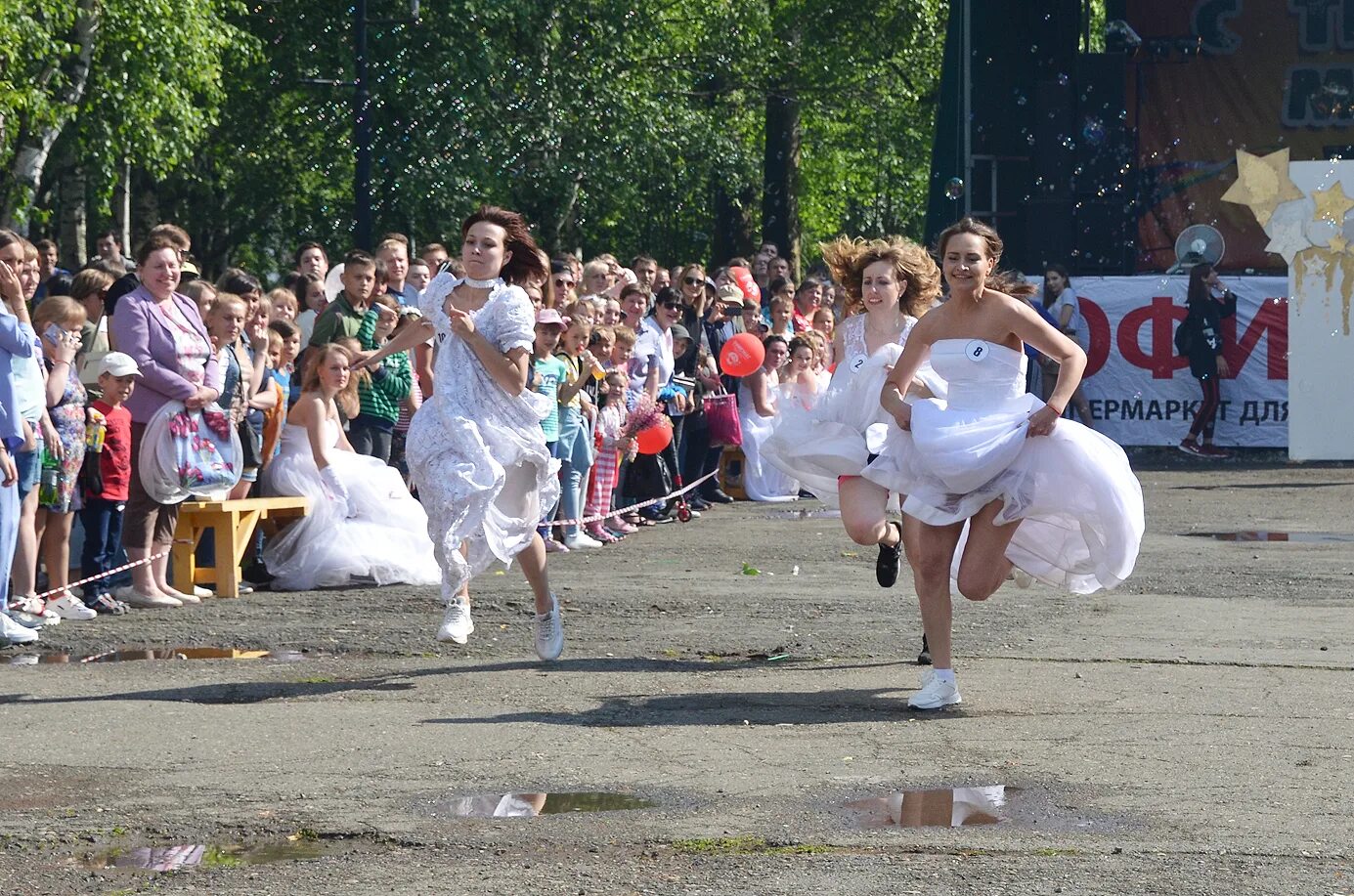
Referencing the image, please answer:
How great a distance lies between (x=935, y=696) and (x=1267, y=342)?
51.8 ft

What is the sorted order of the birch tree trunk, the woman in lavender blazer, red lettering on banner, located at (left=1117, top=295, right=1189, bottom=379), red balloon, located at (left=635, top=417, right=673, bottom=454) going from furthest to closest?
1. the birch tree trunk
2. red lettering on banner, located at (left=1117, top=295, right=1189, bottom=379)
3. red balloon, located at (left=635, top=417, right=673, bottom=454)
4. the woman in lavender blazer

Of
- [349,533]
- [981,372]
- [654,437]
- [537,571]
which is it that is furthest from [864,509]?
[654,437]

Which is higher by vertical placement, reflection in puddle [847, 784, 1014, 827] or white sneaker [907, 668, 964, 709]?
white sneaker [907, 668, 964, 709]

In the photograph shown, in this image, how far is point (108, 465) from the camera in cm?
1038

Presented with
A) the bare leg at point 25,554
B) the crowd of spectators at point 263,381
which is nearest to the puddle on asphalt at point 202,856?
the crowd of spectators at point 263,381

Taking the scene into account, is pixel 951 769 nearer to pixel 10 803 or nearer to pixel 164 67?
pixel 10 803

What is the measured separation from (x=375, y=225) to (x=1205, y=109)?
11611mm

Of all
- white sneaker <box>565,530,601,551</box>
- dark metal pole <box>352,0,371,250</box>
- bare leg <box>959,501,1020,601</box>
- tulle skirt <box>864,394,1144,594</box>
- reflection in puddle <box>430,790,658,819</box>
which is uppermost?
dark metal pole <box>352,0,371,250</box>

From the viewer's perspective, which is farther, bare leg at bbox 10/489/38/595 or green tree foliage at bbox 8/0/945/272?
green tree foliage at bbox 8/0/945/272

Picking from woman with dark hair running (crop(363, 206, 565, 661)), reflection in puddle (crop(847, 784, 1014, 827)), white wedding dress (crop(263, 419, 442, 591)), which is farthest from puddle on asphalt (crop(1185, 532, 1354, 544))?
reflection in puddle (crop(847, 784, 1014, 827))

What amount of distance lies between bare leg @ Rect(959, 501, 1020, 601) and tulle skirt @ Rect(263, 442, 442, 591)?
4.32 metres

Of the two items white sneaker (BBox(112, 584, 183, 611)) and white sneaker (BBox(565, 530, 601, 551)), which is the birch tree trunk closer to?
white sneaker (BBox(565, 530, 601, 551))

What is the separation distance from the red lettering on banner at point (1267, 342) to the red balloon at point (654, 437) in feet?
30.0

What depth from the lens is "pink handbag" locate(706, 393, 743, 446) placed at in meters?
17.1
